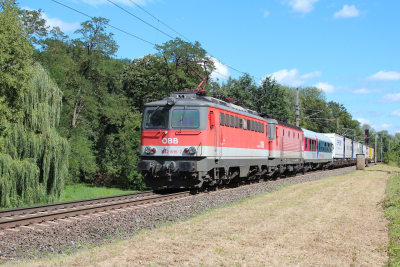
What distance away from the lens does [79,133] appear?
30.9 m

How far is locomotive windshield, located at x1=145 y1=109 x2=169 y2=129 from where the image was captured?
609 inches

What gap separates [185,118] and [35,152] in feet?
26.0

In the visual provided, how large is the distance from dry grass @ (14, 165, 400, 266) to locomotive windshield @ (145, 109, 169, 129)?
209 inches

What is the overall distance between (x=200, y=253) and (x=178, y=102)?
9.59m

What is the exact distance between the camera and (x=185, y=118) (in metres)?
15.3

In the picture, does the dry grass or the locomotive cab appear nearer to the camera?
the dry grass

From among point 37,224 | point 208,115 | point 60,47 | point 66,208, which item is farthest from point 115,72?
point 37,224

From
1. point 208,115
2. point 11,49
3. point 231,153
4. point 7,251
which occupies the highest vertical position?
point 11,49

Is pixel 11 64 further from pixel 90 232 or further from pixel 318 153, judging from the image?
pixel 318 153

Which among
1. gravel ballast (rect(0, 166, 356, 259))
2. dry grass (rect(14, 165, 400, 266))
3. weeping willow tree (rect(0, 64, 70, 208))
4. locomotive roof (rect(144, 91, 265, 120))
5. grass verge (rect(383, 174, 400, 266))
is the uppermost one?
locomotive roof (rect(144, 91, 265, 120))

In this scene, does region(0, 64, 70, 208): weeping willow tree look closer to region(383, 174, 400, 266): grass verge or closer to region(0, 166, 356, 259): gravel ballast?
region(0, 166, 356, 259): gravel ballast

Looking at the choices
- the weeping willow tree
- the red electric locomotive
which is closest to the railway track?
the red electric locomotive

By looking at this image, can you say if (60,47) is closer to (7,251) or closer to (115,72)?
(115,72)

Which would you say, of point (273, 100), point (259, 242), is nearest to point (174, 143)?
point (259, 242)
